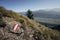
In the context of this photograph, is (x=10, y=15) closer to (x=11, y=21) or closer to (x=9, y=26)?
(x=11, y=21)

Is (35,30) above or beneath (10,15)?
beneath

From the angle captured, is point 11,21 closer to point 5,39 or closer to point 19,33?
point 19,33

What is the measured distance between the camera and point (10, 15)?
24188mm

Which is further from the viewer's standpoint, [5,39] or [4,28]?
[4,28]

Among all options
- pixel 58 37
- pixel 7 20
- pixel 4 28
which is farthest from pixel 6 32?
pixel 58 37

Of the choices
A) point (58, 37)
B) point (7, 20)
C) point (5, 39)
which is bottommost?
point (58, 37)

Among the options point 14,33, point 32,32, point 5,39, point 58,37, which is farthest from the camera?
point 58,37

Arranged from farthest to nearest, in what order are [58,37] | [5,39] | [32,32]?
[58,37], [32,32], [5,39]

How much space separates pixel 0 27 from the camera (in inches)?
792

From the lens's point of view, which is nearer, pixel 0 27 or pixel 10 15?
pixel 0 27

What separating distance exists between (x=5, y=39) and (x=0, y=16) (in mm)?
5147

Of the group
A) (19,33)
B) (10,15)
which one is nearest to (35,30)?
(19,33)

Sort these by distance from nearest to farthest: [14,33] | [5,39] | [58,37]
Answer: [5,39]
[14,33]
[58,37]

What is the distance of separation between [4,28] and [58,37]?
345 inches
